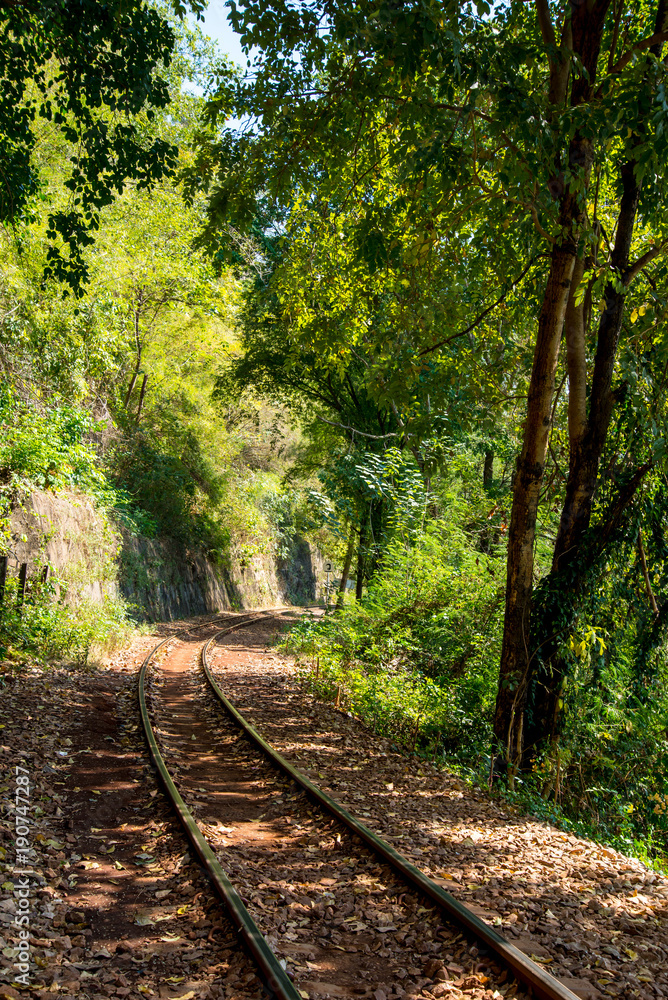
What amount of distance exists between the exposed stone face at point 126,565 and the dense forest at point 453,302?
128 centimetres

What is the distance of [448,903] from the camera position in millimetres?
4371

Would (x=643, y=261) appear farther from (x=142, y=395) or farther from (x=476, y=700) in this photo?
(x=142, y=395)

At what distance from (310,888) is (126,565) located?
1659 centimetres

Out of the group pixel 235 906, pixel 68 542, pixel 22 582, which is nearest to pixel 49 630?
pixel 22 582

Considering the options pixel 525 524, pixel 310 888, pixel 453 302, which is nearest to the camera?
pixel 310 888

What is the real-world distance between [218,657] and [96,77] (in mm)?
11713

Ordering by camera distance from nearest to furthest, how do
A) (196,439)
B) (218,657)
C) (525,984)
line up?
(525,984)
(218,657)
(196,439)

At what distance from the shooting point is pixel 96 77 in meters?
7.55

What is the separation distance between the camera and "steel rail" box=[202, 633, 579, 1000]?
3578 mm

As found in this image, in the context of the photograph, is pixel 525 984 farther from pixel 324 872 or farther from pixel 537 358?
pixel 537 358

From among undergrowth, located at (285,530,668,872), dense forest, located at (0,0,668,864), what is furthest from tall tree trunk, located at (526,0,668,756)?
undergrowth, located at (285,530,668,872)

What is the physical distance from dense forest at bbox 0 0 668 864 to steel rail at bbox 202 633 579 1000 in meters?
2.31

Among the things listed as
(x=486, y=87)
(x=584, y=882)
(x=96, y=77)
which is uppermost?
(x=96, y=77)

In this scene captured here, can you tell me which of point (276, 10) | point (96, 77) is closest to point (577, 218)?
point (276, 10)
